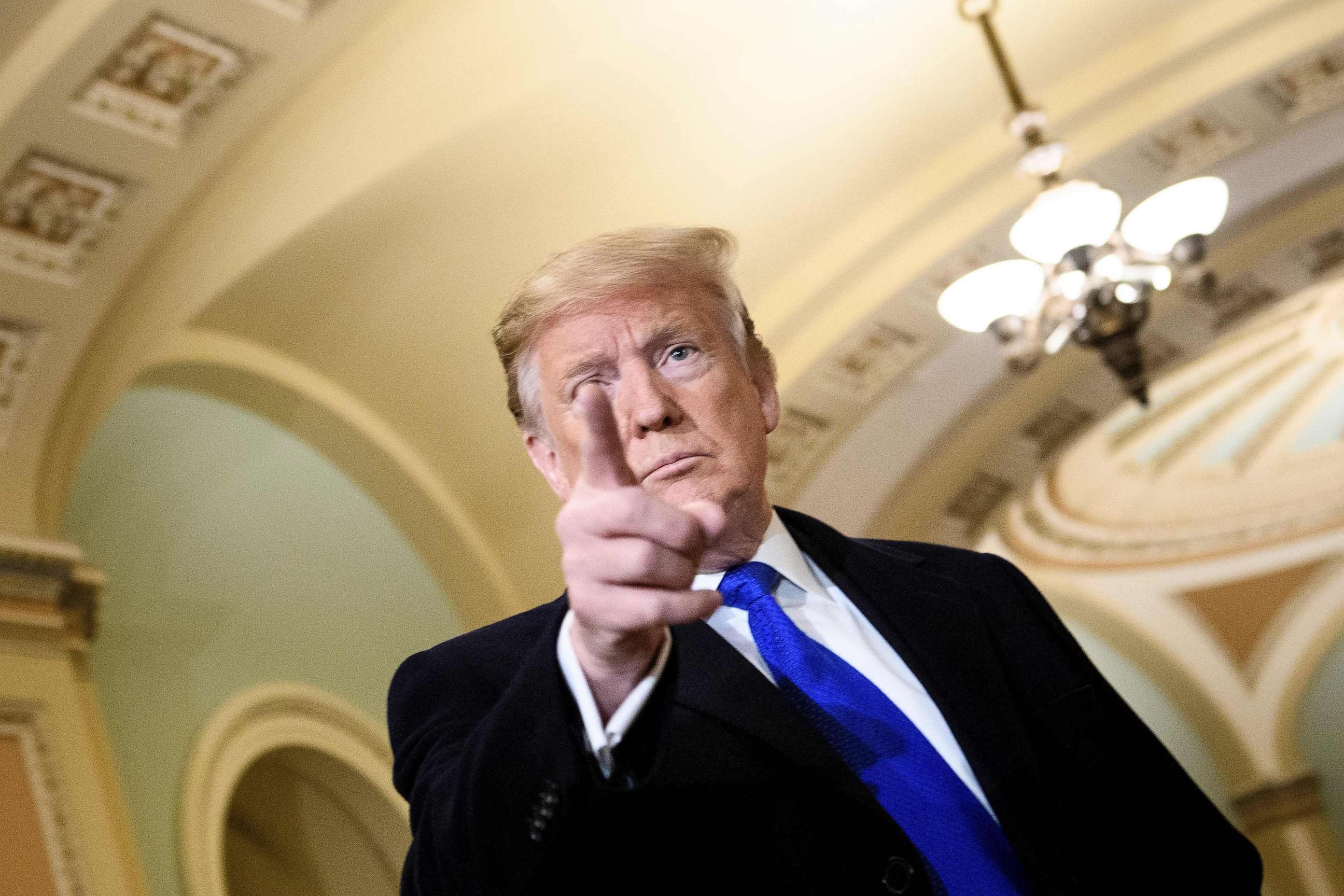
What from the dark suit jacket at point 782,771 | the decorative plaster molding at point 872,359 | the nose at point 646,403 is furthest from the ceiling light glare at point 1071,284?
the nose at point 646,403

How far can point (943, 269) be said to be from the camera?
19.9 feet

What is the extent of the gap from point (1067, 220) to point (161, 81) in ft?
Result: 9.73

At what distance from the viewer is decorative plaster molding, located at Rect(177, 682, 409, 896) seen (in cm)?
461

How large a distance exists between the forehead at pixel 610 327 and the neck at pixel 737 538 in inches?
7.8

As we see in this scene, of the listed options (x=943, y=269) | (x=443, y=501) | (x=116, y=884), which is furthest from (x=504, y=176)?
(x=116, y=884)

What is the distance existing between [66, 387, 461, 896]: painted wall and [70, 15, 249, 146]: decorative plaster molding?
4.74 feet

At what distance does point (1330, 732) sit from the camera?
40.1ft

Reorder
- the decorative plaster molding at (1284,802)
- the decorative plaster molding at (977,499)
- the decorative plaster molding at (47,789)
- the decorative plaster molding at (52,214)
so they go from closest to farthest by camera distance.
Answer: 1. the decorative plaster molding at (47,789)
2. the decorative plaster molding at (52,214)
3. the decorative plaster molding at (977,499)
4. the decorative plaster molding at (1284,802)

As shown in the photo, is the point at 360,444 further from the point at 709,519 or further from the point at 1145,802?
the point at 709,519

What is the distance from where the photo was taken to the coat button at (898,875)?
1.09 meters

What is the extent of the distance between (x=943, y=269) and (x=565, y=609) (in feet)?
17.2

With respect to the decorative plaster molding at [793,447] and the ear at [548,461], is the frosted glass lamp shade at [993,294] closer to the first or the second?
the decorative plaster molding at [793,447]

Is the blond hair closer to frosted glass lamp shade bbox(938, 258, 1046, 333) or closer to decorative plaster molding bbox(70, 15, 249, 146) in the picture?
decorative plaster molding bbox(70, 15, 249, 146)

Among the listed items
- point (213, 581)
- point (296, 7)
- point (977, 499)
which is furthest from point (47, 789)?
point (977, 499)
